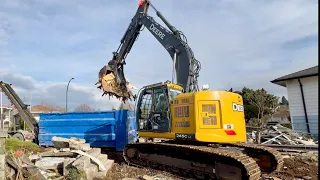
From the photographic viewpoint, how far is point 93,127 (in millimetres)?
12594

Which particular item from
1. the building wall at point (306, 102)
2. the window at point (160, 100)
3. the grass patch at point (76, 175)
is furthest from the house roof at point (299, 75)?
the grass patch at point (76, 175)

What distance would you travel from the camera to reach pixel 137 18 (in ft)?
43.2

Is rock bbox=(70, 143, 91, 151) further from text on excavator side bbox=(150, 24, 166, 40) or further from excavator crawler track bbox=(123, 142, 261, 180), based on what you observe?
text on excavator side bbox=(150, 24, 166, 40)

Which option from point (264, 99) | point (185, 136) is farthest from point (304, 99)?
point (185, 136)

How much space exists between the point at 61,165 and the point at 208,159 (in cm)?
426

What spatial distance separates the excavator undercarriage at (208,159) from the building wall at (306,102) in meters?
10.6

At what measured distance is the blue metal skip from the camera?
12219 millimetres

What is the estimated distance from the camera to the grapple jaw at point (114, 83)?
1330 centimetres

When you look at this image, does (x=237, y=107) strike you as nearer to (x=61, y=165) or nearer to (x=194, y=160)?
(x=194, y=160)

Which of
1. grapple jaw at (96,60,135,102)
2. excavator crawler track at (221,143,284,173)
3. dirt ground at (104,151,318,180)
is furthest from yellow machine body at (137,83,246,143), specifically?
grapple jaw at (96,60,135,102)

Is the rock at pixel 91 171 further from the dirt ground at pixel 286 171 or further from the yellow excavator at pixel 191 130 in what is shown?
the yellow excavator at pixel 191 130

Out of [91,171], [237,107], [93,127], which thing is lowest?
[91,171]

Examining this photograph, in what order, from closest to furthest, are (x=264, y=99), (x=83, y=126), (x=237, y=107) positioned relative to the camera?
(x=237, y=107) < (x=83, y=126) < (x=264, y=99)

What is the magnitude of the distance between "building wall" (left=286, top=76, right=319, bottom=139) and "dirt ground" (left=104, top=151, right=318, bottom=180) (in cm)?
785
